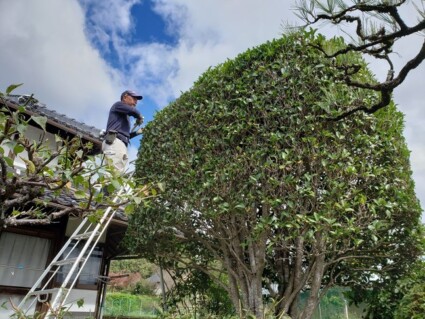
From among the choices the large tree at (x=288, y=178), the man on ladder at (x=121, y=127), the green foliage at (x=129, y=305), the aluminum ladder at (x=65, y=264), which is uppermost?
the man on ladder at (x=121, y=127)

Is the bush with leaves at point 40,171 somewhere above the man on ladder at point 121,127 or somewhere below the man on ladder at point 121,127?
below

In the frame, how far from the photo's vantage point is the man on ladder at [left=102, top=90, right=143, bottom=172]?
5.34 m

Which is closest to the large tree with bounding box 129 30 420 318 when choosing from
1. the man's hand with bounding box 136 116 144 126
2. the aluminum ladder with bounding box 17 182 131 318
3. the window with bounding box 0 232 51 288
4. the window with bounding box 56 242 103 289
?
the aluminum ladder with bounding box 17 182 131 318

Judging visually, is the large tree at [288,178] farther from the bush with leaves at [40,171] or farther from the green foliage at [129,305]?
the green foliage at [129,305]

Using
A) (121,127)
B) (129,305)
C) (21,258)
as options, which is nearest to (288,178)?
(121,127)

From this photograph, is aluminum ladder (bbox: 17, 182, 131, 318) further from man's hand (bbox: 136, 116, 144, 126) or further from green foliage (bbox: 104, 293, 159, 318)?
green foliage (bbox: 104, 293, 159, 318)

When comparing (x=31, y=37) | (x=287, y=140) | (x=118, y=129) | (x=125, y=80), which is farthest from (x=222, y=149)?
(x=31, y=37)

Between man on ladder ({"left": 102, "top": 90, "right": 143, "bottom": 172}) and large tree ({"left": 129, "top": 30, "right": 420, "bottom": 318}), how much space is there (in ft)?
3.65

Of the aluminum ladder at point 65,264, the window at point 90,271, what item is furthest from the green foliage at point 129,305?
the aluminum ladder at point 65,264

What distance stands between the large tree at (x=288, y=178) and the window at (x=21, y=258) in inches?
102

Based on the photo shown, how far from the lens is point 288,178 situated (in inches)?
141

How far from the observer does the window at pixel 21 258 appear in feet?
18.1

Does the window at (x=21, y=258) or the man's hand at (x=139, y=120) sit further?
the man's hand at (x=139, y=120)

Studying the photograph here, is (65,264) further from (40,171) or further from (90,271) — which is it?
(40,171)
